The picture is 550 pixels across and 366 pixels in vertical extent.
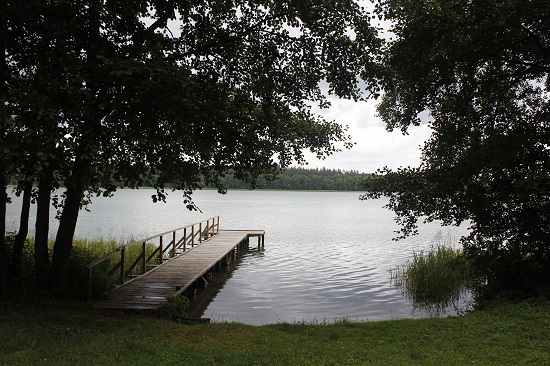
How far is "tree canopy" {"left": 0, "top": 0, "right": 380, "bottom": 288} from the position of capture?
6895 mm

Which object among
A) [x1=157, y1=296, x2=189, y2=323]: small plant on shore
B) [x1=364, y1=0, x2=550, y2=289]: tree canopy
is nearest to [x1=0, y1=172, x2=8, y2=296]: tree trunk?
[x1=157, y1=296, x2=189, y2=323]: small plant on shore

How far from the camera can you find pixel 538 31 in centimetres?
1043

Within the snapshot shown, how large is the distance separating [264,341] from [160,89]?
4.40m

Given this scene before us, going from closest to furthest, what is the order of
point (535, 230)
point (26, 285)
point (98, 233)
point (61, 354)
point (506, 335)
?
1. point (61, 354)
2. point (506, 335)
3. point (26, 285)
4. point (535, 230)
5. point (98, 233)

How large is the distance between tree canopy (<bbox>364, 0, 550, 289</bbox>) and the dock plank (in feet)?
19.6

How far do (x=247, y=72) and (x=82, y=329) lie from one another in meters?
6.48

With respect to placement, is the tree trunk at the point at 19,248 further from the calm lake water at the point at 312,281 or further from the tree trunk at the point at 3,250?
the calm lake water at the point at 312,281

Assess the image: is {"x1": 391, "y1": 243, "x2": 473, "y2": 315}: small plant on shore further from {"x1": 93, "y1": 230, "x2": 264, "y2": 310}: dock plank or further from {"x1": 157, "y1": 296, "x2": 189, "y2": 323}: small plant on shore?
{"x1": 157, "y1": 296, "x2": 189, "y2": 323}: small plant on shore

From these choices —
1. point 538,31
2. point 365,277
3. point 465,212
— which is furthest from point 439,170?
point 365,277

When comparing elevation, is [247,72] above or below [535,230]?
above

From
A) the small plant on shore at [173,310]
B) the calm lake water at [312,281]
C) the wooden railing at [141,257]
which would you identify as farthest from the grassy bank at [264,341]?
the calm lake water at [312,281]

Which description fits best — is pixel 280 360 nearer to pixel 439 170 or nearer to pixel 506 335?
pixel 506 335

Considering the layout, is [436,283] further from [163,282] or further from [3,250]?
[3,250]

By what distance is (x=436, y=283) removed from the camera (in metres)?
14.5
